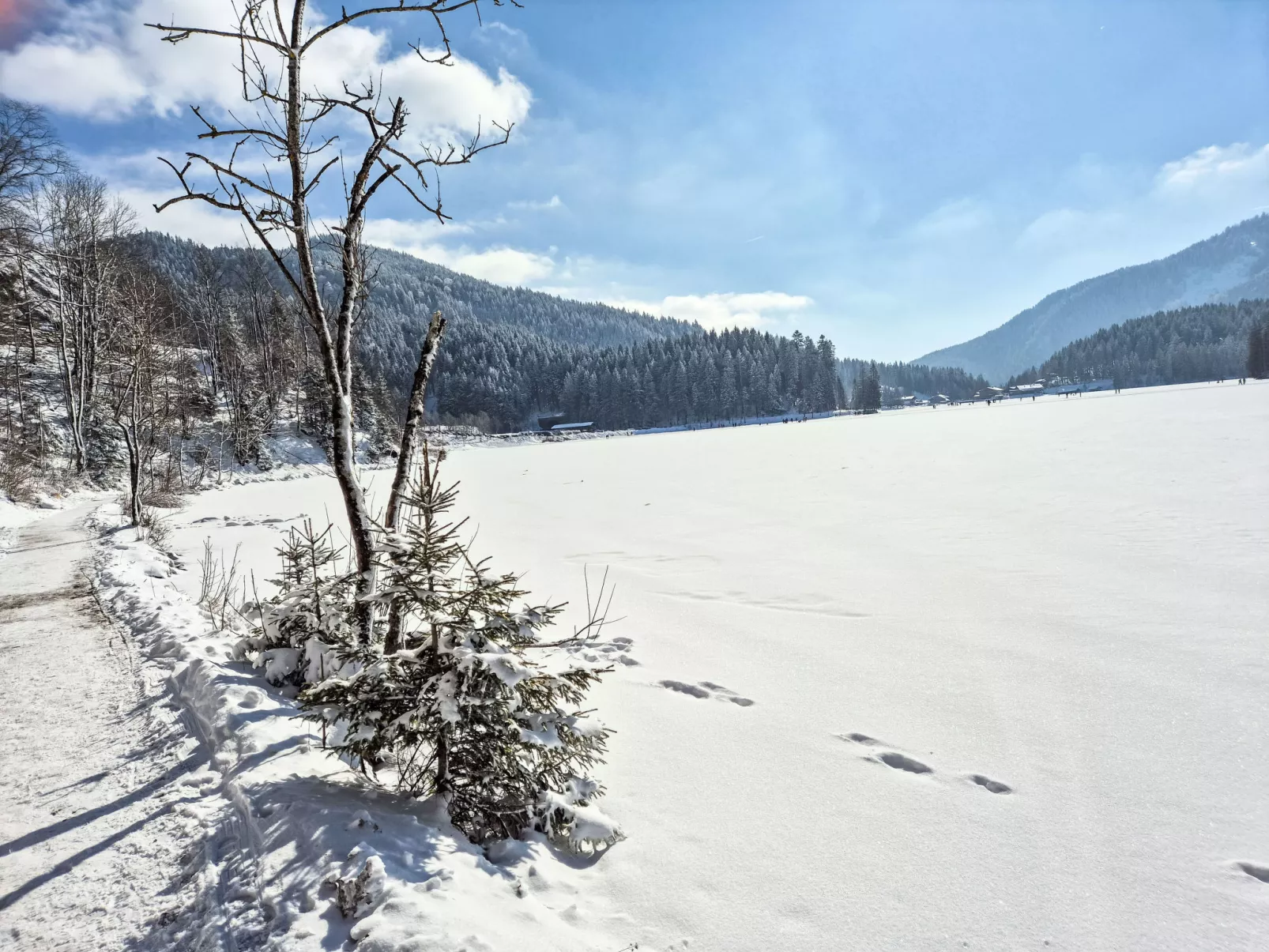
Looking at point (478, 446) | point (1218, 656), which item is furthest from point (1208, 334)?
point (1218, 656)

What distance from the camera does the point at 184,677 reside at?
4680mm

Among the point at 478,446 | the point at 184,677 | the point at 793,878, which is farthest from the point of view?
the point at 478,446

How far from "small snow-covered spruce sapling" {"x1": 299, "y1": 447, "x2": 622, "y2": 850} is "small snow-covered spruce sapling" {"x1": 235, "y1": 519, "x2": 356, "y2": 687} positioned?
4.37 feet

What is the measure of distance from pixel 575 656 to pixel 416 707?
3304 mm

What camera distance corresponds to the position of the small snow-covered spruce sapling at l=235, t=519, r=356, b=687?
421 centimetres

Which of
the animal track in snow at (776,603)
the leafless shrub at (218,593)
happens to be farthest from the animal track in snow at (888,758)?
the leafless shrub at (218,593)

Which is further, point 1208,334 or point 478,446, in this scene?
point 1208,334

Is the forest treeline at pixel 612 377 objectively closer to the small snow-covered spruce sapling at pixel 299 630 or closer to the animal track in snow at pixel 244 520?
Answer: the animal track in snow at pixel 244 520

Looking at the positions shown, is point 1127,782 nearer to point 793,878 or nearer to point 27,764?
point 793,878

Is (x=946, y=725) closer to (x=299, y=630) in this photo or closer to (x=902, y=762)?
(x=902, y=762)

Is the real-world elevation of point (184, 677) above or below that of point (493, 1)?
below

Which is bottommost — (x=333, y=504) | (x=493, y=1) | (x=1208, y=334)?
(x=333, y=504)

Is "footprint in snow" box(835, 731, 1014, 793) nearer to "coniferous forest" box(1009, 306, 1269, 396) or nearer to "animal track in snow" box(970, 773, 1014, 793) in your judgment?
"animal track in snow" box(970, 773, 1014, 793)

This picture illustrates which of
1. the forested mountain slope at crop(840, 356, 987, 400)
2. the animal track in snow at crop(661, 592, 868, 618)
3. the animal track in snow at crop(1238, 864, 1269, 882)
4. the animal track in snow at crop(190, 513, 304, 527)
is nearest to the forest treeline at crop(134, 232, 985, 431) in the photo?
the animal track in snow at crop(190, 513, 304, 527)
